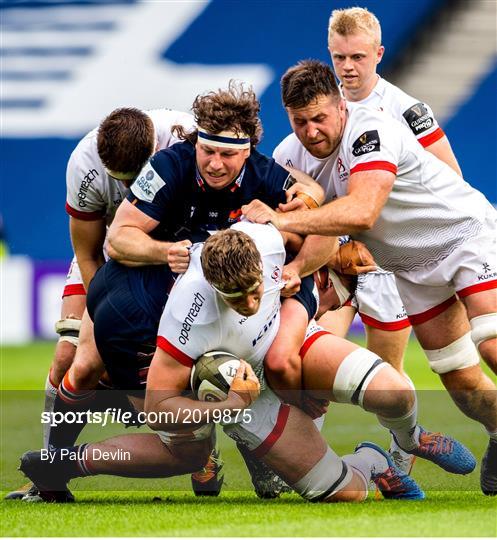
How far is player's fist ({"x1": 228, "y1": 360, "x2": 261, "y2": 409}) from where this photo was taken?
17.0ft

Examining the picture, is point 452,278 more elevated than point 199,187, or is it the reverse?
point 199,187

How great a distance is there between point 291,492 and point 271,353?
0.97 m

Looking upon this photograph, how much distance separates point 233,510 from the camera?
5164 mm

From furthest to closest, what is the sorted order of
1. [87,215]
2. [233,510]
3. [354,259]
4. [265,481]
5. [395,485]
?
[87,215] < [354,259] < [265,481] < [395,485] < [233,510]

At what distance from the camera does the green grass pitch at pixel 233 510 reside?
14.9ft

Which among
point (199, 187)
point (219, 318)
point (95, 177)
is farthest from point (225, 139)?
point (95, 177)

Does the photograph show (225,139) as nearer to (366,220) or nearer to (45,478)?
(366,220)

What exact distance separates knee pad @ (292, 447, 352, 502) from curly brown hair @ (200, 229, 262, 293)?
95 centimetres

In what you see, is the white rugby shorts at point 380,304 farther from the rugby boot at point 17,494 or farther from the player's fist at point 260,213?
the rugby boot at point 17,494

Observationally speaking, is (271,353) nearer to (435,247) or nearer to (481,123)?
(435,247)

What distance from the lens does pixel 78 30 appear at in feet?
55.1

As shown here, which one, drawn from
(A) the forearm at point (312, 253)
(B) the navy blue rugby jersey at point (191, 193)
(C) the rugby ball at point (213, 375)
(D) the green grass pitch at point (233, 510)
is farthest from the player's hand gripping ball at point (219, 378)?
(B) the navy blue rugby jersey at point (191, 193)

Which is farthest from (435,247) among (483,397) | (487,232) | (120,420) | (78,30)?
(78,30)

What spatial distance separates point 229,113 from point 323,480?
175 cm
